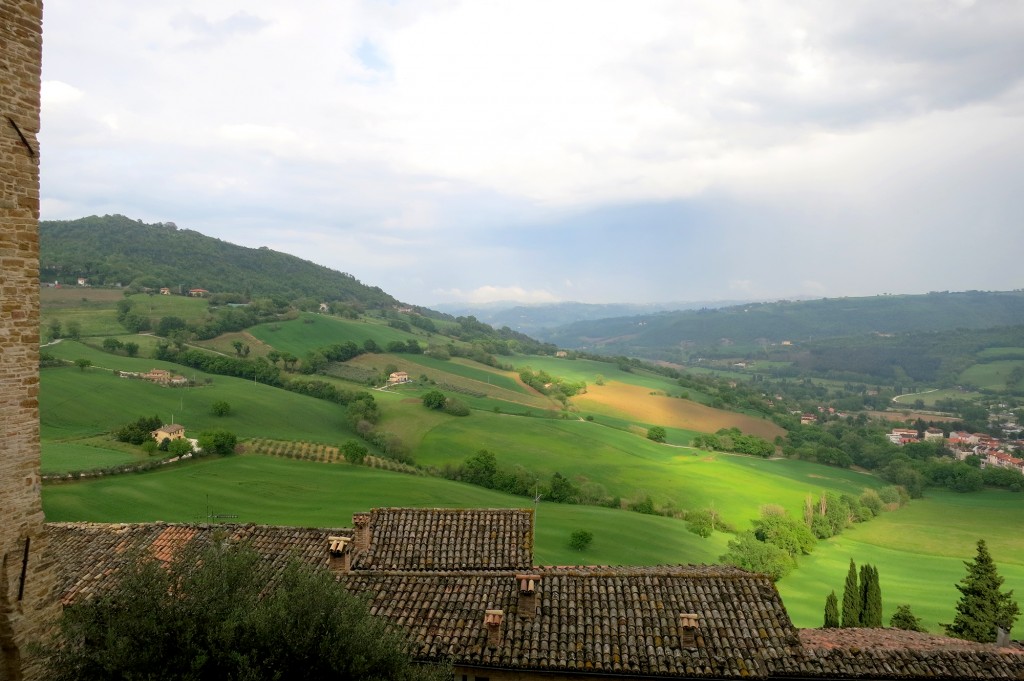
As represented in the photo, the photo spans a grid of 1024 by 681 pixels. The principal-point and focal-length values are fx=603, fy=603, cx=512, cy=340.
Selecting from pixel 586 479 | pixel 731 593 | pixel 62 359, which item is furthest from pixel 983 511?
pixel 62 359

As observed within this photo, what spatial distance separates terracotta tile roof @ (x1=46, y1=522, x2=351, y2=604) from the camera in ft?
53.8

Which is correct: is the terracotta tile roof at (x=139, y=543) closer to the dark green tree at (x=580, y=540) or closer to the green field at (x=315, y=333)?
the dark green tree at (x=580, y=540)

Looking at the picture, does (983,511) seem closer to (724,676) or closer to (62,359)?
(724,676)

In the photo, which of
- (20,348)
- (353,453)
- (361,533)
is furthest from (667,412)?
(20,348)

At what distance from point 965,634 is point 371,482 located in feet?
128

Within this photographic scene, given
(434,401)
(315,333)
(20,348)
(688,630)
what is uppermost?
(20,348)

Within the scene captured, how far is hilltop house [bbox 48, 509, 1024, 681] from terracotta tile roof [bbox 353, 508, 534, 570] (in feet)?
0.11

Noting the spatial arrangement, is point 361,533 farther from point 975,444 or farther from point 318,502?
point 975,444

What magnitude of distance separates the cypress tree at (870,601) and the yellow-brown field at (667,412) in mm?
61251

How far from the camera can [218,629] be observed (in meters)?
7.78

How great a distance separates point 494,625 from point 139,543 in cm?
997

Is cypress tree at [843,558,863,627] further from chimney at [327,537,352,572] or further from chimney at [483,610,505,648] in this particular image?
chimney at [327,537,352,572]

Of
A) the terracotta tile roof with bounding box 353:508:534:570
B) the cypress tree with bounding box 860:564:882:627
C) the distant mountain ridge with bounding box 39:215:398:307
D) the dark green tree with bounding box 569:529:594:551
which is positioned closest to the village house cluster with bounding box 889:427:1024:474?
the cypress tree with bounding box 860:564:882:627

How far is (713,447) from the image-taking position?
82.2 m
